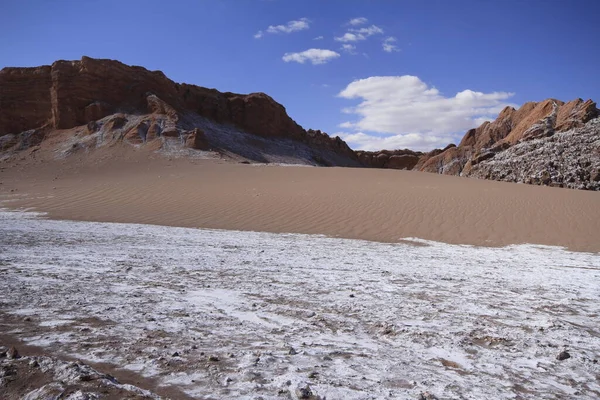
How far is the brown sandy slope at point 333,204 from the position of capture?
11.2 m

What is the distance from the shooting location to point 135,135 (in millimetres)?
33156

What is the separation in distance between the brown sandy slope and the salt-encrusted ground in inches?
170

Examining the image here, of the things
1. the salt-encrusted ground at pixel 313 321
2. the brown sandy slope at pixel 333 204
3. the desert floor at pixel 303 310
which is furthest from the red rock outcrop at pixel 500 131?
the salt-encrusted ground at pixel 313 321

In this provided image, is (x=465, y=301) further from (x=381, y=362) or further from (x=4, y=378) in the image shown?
(x=4, y=378)

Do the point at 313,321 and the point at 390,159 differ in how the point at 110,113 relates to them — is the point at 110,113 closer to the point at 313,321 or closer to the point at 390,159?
the point at 313,321

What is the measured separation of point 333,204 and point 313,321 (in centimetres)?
1095

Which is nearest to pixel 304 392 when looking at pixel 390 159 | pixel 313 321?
pixel 313 321

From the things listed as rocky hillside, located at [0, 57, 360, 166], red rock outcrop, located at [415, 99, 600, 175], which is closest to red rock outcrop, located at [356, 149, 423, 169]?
red rock outcrop, located at [415, 99, 600, 175]

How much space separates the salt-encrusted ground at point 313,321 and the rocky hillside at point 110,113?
27.1 m

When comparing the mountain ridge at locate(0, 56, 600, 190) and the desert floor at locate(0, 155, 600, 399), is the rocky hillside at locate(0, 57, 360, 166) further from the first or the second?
the desert floor at locate(0, 155, 600, 399)

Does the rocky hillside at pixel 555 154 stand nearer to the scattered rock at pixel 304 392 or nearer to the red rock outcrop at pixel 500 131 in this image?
the red rock outcrop at pixel 500 131

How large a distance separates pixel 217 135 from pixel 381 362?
40.9m

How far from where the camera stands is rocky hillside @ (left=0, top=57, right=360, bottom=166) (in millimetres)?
33750

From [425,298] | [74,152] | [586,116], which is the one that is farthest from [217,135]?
[425,298]
